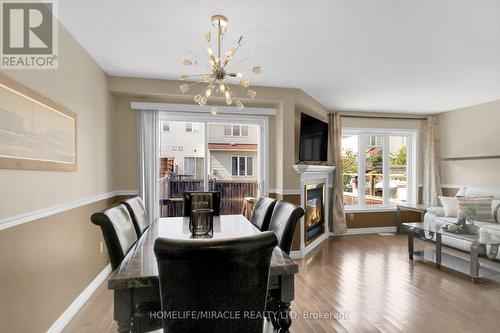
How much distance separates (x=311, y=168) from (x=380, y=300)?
2.01 meters

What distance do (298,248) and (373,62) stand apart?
8.65 feet

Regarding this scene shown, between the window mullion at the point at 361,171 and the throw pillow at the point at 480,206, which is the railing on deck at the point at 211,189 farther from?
the throw pillow at the point at 480,206

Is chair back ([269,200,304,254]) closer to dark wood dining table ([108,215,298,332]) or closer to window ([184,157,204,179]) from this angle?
dark wood dining table ([108,215,298,332])

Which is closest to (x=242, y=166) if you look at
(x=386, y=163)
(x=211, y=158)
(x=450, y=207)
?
(x=211, y=158)

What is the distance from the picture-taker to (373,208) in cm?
Answer: 546

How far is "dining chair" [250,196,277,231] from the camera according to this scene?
2.21m

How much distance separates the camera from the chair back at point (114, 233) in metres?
1.49

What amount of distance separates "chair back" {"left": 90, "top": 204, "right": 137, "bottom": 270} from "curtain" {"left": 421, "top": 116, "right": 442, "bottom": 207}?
5.51 metres

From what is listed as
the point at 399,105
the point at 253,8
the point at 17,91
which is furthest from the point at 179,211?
the point at 399,105

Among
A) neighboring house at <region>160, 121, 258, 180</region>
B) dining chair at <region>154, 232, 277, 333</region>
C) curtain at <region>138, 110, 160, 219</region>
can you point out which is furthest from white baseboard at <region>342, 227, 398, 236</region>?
dining chair at <region>154, 232, 277, 333</region>

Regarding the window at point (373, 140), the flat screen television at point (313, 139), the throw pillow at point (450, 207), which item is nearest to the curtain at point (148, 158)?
the flat screen television at point (313, 139)

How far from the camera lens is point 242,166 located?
4203 mm

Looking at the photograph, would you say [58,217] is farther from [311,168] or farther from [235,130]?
[311,168]

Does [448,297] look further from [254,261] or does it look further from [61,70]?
[61,70]
